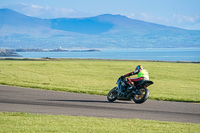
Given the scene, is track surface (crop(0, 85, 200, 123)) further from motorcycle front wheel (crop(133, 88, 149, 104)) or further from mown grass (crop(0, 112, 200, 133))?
mown grass (crop(0, 112, 200, 133))

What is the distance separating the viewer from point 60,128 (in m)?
10.2

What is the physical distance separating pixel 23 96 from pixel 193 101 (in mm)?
8855

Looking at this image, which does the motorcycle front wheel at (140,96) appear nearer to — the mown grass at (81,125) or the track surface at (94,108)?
the track surface at (94,108)

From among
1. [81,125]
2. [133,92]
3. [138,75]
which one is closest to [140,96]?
[133,92]

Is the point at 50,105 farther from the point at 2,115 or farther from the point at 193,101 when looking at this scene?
the point at 193,101

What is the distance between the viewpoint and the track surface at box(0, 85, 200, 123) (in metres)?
13.8

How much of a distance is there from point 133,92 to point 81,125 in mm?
6888

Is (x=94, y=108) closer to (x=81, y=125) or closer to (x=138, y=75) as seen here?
(x=138, y=75)

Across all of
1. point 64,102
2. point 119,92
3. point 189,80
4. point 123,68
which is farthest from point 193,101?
point 123,68

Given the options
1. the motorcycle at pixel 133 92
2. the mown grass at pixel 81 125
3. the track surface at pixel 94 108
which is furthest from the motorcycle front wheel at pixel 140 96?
the mown grass at pixel 81 125

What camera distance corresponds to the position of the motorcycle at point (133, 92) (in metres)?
17.0

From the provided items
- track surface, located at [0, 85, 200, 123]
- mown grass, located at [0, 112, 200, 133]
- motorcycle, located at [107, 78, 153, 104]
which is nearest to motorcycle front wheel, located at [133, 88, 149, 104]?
motorcycle, located at [107, 78, 153, 104]

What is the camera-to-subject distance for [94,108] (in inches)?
609

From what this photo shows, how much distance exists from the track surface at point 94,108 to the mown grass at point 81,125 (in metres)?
1.54
